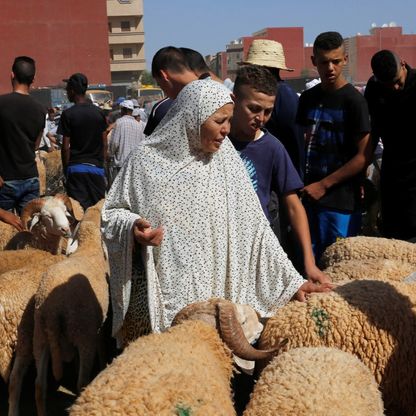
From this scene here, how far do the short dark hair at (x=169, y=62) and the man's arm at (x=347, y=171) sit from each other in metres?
1.12

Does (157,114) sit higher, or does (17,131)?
(157,114)

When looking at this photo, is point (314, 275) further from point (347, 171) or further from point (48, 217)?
point (48, 217)

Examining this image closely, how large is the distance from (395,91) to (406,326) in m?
1.98

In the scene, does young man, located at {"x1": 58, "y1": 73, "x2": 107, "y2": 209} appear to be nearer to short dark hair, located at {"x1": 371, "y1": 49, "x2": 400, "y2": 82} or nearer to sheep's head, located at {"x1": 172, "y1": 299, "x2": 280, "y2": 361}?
short dark hair, located at {"x1": 371, "y1": 49, "x2": 400, "y2": 82}

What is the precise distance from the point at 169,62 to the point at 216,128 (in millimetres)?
1770

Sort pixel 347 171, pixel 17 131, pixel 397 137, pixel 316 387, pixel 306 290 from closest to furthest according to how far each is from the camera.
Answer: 1. pixel 316 387
2. pixel 306 290
3. pixel 347 171
4. pixel 397 137
5. pixel 17 131

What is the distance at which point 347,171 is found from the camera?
4.47m

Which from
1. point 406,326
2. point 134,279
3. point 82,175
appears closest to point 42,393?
point 134,279

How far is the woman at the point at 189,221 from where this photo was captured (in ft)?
9.65

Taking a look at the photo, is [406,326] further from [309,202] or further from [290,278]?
[309,202]

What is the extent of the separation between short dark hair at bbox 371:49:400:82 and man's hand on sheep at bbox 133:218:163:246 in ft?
6.90

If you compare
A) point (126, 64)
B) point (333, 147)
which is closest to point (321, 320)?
point (333, 147)

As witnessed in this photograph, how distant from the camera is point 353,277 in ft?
12.3

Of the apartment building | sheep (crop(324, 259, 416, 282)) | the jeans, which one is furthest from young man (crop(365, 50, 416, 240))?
the apartment building
